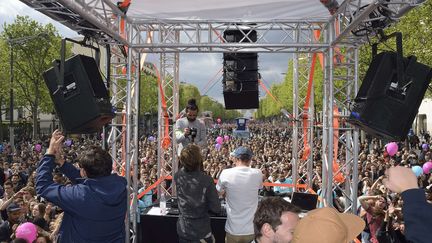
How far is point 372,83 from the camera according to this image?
5.13 m

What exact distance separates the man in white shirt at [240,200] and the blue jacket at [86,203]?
55.8 inches

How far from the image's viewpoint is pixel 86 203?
11.2ft

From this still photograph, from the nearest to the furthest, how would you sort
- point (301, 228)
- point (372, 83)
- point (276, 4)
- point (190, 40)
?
point (301, 228)
point (372, 83)
point (276, 4)
point (190, 40)

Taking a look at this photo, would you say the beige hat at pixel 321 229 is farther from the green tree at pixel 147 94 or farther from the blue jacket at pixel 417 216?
the green tree at pixel 147 94

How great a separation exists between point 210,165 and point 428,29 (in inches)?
469

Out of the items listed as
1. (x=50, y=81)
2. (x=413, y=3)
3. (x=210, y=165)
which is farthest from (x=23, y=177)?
(x=413, y=3)

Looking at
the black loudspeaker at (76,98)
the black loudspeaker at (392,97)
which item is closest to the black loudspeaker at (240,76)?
the black loudspeaker at (392,97)

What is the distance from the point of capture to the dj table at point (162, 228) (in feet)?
21.2

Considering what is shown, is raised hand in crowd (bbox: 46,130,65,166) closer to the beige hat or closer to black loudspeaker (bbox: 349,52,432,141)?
the beige hat

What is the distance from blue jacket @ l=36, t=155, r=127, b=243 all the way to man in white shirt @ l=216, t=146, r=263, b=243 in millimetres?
1418

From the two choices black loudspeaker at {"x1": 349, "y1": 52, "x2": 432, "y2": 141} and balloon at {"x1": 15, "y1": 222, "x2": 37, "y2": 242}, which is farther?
balloon at {"x1": 15, "y1": 222, "x2": 37, "y2": 242}

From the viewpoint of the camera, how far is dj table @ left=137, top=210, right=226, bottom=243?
6477mm

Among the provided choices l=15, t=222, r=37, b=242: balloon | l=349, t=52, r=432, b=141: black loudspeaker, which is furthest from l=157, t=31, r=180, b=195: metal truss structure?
l=349, t=52, r=432, b=141: black loudspeaker

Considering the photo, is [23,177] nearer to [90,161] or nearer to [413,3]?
[90,161]
